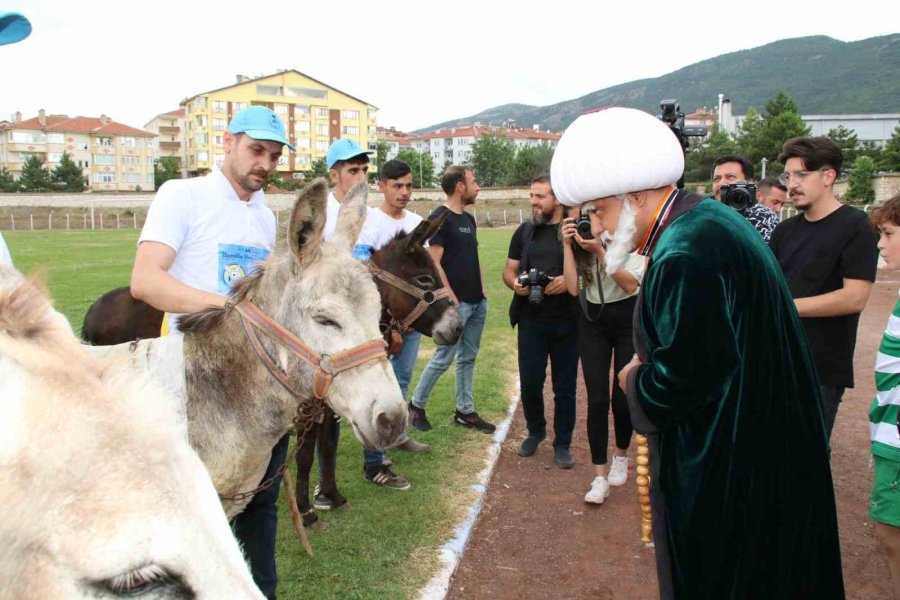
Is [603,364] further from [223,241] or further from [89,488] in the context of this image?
[89,488]

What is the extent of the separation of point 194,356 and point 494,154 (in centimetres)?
10274

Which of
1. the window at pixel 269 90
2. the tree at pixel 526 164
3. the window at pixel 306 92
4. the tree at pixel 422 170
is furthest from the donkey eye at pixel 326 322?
the window at pixel 306 92

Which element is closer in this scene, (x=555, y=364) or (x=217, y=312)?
(x=217, y=312)

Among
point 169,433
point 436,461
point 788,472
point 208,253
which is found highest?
point 208,253

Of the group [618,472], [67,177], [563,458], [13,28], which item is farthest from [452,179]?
[67,177]

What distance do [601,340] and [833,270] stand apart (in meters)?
1.87

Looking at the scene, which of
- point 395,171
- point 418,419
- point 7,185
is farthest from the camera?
point 7,185

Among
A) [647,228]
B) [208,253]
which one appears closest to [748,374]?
[647,228]

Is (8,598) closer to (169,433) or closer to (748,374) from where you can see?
(169,433)

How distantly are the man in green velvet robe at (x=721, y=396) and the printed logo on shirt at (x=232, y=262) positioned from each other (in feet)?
5.73

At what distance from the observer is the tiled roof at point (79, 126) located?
103 meters

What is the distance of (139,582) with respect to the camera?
1.00 metres

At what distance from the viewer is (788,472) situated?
2.24 meters

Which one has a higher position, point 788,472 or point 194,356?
point 194,356
